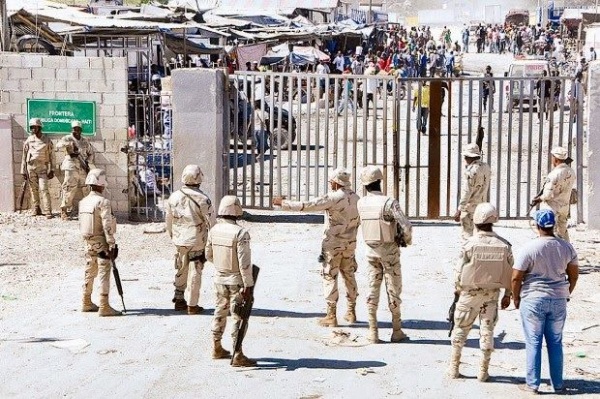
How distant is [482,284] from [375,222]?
161cm

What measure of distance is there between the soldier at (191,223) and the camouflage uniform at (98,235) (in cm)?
64

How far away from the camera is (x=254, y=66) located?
34844mm

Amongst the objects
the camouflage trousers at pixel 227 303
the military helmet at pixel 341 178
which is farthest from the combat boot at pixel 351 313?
the camouflage trousers at pixel 227 303

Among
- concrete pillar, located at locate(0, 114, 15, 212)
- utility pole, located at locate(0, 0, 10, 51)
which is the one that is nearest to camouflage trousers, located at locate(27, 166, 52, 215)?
concrete pillar, located at locate(0, 114, 15, 212)

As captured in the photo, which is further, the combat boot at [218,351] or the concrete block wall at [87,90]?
the concrete block wall at [87,90]

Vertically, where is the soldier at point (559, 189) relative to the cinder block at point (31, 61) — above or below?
below

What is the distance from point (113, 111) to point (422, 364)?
8384 mm

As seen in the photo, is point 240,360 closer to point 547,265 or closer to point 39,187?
point 547,265

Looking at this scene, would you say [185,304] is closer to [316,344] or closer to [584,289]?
[316,344]

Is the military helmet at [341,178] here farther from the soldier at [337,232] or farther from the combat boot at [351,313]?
the combat boot at [351,313]

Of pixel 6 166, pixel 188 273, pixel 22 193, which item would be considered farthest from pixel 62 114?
pixel 188 273

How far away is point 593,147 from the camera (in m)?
16.1

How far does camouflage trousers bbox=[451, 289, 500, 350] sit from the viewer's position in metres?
9.27

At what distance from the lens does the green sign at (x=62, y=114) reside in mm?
17016
